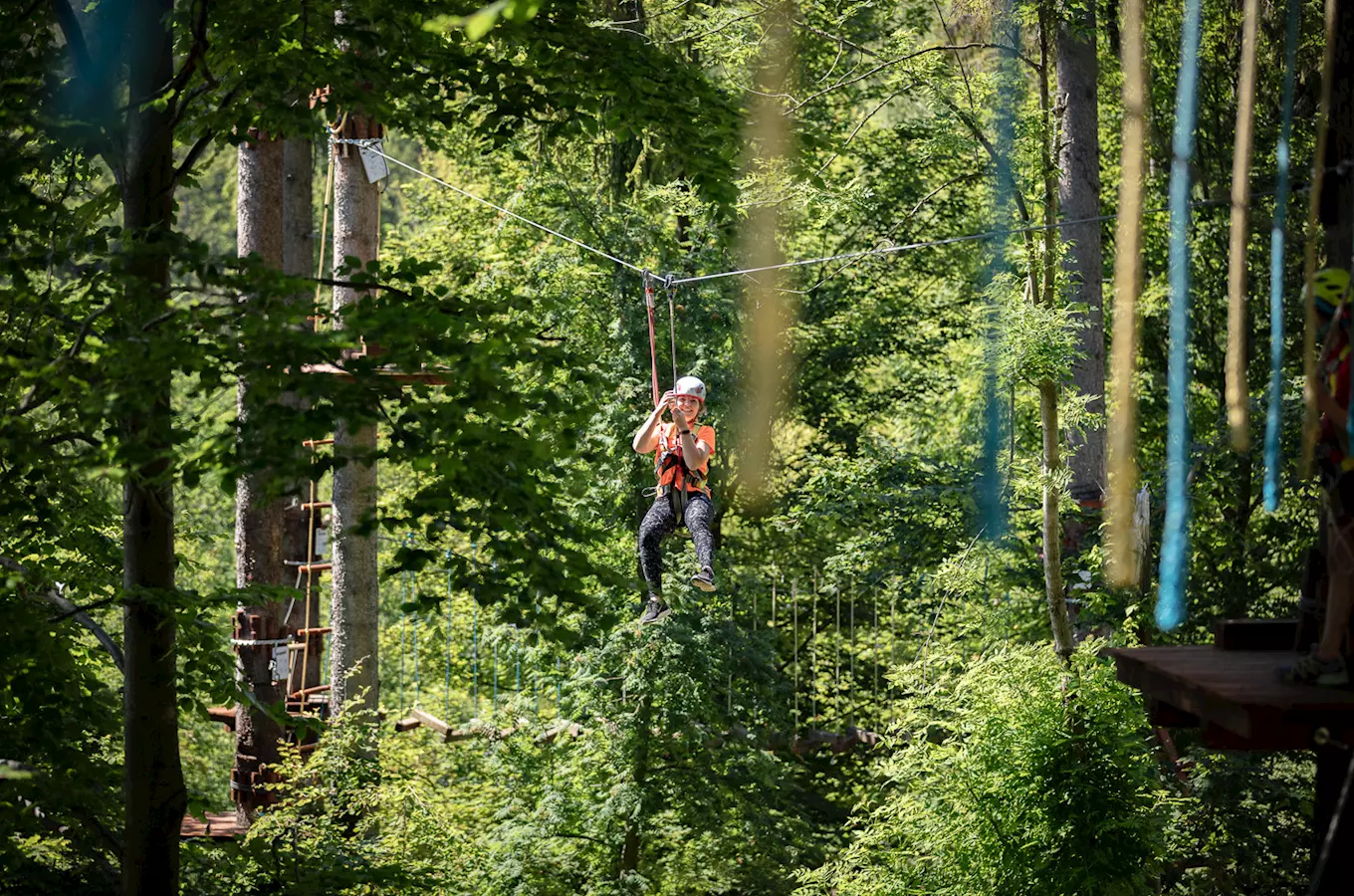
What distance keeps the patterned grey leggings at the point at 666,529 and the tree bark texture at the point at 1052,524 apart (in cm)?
197

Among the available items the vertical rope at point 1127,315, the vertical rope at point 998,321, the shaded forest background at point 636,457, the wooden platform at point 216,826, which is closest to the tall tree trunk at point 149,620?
the shaded forest background at point 636,457

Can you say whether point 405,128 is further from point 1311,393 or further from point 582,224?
point 582,224

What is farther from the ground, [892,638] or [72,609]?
[72,609]

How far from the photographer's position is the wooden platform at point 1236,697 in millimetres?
4004

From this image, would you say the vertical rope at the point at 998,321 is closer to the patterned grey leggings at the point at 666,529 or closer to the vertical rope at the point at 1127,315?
the vertical rope at the point at 1127,315

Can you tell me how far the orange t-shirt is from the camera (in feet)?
28.5

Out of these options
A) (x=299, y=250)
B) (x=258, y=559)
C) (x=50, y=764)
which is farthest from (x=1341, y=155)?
(x=299, y=250)

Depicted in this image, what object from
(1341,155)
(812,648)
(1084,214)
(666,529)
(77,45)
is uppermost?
(1084,214)

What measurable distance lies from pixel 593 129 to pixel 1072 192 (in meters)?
6.41

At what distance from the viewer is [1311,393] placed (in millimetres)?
4230

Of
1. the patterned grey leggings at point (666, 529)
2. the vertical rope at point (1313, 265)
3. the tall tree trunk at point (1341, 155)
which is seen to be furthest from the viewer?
the patterned grey leggings at point (666, 529)

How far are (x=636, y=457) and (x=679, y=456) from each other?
14.1ft

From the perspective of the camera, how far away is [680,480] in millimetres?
8930

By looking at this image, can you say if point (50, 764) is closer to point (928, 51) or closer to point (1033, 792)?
point (1033, 792)
